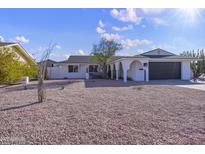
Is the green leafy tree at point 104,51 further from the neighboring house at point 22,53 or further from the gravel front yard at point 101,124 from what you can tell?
the gravel front yard at point 101,124

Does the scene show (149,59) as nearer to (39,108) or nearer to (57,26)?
(57,26)

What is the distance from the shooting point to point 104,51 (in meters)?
33.7

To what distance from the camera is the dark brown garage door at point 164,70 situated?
1040 inches

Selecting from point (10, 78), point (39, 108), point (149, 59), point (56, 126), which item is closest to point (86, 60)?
point (149, 59)

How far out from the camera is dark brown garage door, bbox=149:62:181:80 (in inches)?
1040

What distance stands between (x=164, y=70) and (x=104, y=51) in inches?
399

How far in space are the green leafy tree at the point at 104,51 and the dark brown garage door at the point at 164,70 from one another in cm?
881

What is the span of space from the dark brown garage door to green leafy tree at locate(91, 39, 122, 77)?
881 cm

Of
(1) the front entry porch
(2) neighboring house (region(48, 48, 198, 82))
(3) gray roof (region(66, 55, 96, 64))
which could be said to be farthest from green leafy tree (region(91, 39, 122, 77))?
(1) the front entry porch

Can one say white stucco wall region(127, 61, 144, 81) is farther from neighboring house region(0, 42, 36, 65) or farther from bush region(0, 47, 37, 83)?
bush region(0, 47, 37, 83)

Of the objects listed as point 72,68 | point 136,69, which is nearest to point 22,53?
point 72,68

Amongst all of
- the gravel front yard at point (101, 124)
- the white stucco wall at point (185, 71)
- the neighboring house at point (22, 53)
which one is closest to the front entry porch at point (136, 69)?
the white stucco wall at point (185, 71)

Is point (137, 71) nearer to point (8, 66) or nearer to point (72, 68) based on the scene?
point (8, 66)
